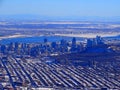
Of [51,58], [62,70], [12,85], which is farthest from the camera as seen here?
[51,58]

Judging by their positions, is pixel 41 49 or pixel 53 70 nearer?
pixel 53 70

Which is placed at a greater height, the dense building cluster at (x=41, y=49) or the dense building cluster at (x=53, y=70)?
the dense building cluster at (x=53, y=70)

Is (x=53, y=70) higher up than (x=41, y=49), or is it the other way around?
(x=53, y=70)

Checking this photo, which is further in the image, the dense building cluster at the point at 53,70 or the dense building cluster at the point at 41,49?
the dense building cluster at the point at 41,49

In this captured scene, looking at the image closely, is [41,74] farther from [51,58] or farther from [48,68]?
[51,58]

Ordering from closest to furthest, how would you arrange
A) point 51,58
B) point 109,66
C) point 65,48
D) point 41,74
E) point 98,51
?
point 41,74 → point 109,66 → point 51,58 → point 98,51 → point 65,48

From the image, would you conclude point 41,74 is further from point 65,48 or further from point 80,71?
point 65,48

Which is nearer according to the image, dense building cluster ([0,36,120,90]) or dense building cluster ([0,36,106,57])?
dense building cluster ([0,36,120,90])

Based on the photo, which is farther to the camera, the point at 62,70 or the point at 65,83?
the point at 62,70

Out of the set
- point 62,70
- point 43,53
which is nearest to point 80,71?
point 62,70

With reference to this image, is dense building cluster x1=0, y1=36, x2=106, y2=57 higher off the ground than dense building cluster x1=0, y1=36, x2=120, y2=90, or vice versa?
dense building cluster x1=0, y1=36, x2=120, y2=90

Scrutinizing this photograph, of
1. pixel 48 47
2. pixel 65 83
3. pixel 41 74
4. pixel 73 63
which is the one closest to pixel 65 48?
pixel 48 47
